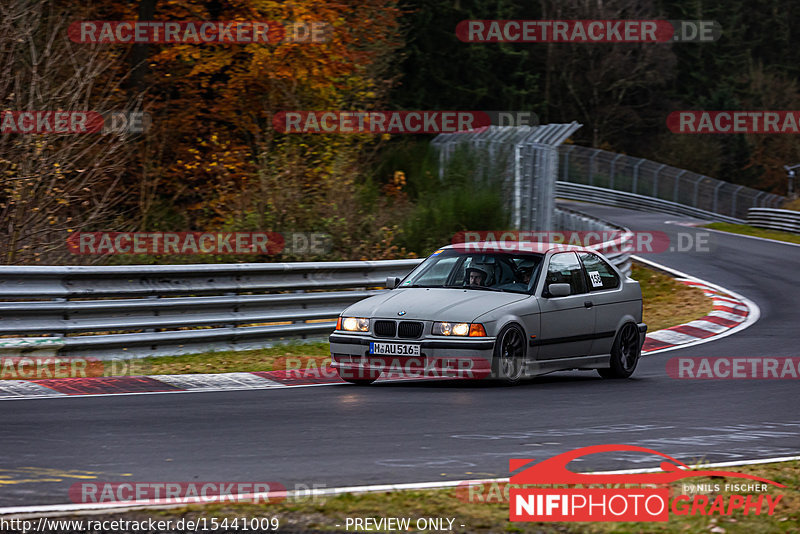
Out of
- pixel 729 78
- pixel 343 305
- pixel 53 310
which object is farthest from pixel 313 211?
pixel 729 78

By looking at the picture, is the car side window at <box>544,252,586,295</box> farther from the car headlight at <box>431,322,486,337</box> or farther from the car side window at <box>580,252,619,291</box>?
the car headlight at <box>431,322,486,337</box>

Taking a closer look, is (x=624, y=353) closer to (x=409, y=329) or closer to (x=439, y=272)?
(x=439, y=272)

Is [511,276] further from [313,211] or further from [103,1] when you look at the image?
[103,1]

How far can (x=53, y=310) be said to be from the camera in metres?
11.4

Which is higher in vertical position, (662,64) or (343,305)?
(662,64)

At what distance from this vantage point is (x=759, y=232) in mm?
42969

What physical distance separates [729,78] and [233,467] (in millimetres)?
74980

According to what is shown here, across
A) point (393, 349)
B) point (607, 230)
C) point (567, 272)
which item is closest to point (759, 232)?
point (607, 230)

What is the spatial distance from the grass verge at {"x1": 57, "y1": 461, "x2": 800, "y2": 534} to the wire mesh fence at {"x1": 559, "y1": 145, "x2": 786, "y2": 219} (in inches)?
2025

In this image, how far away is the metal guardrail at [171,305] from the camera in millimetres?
11375

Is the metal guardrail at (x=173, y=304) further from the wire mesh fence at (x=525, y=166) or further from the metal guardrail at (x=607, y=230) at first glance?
the wire mesh fence at (x=525, y=166)

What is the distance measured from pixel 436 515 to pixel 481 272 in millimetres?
6050

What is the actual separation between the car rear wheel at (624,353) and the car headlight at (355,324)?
2964 mm

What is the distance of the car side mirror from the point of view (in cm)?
1111
